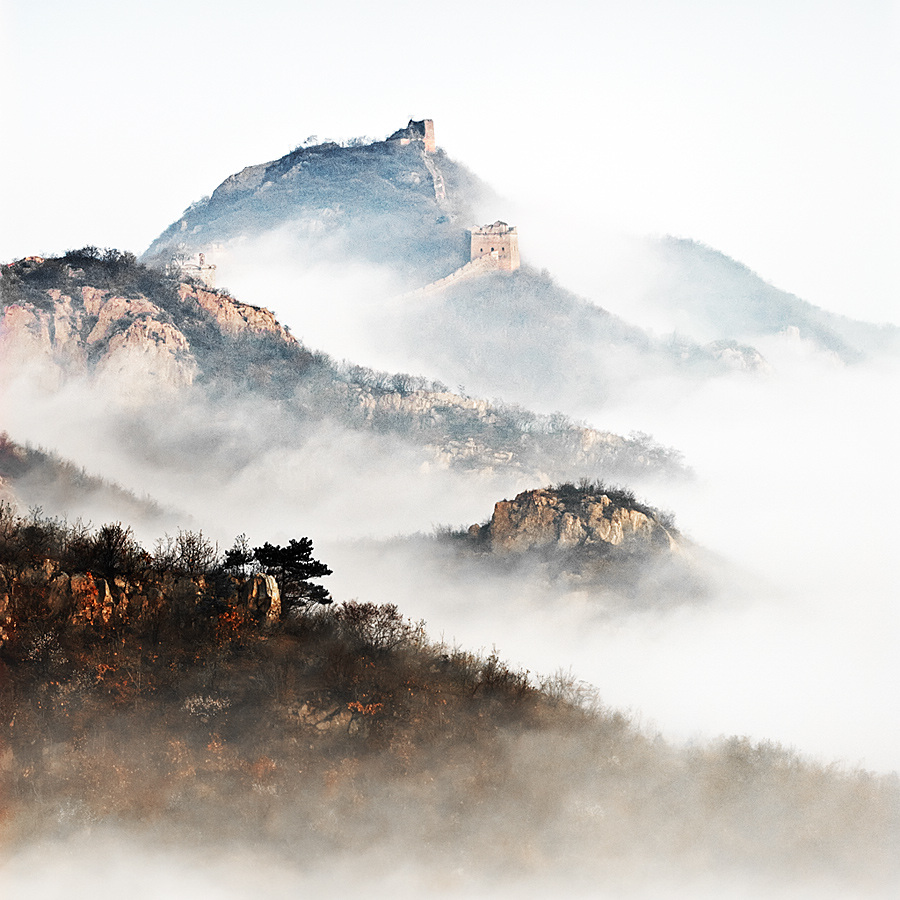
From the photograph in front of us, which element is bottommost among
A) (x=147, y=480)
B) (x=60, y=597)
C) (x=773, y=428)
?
(x=60, y=597)

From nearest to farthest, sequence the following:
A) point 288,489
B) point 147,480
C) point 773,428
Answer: point 147,480
point 288,489
point 773,428

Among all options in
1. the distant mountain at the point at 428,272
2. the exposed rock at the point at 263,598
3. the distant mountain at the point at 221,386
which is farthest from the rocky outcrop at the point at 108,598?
the distant mountain at the point at 428,272

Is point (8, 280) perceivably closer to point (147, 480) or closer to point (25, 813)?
point (147, 480)

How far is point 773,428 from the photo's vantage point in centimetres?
Result: 9819

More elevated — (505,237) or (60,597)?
(505,237)

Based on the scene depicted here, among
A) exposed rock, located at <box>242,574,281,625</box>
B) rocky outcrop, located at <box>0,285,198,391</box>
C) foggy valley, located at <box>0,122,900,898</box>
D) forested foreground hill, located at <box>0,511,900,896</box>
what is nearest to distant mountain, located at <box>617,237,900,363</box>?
foggy valley, located at <box>0,122,900,898</box>

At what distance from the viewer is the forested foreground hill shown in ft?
66.8

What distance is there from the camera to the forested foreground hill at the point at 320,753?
2038 centimetres

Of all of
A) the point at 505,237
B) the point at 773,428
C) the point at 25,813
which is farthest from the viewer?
the point at 773,428

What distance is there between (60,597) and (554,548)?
23.6 metres

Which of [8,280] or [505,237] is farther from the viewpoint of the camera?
[505,237]

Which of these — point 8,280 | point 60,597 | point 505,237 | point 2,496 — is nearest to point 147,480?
point 8,280

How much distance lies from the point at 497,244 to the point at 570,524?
48.6m

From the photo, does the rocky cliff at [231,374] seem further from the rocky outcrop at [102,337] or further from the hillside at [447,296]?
the hillside at [447,296]
